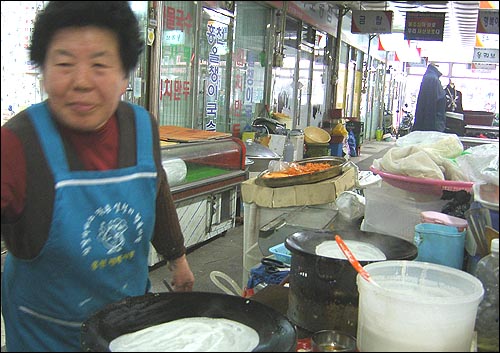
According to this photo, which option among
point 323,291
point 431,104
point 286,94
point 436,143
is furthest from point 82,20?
point 286,94

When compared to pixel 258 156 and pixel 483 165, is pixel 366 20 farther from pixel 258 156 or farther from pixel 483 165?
pixel 258 156

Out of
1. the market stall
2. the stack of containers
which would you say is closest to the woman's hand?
the stack of containers

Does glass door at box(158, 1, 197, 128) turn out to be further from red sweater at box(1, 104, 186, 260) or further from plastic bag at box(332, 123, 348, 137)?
plastic bag at box(332, 123, 348, 137)

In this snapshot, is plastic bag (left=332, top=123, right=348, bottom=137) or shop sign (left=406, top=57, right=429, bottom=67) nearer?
shop sign (left=406, top=57, right=429, bottom=67)

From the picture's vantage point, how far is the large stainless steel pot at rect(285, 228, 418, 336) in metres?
1.39

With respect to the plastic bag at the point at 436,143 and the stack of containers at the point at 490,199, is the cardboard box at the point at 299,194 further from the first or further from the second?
the stack of containers at the point at 490,199

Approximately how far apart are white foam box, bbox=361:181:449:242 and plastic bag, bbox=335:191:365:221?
57cm

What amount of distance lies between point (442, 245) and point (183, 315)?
2.84 ft

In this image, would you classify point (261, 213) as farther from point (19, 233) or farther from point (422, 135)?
point (19, 233)

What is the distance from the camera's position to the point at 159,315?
1.22 meters

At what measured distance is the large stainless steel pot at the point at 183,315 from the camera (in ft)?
3.47

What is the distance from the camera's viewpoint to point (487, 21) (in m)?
1.18

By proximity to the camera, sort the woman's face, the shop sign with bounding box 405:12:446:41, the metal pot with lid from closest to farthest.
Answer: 1. the woman's face
2. the shop sign with bounding box 405:12:446:41
3. the metal pot with lid

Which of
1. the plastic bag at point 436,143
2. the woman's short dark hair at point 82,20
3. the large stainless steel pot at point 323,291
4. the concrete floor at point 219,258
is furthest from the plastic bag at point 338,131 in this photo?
the woman's short dark hair at point 82,20
